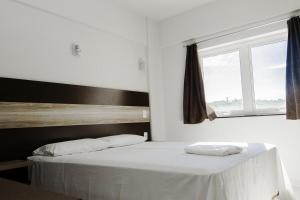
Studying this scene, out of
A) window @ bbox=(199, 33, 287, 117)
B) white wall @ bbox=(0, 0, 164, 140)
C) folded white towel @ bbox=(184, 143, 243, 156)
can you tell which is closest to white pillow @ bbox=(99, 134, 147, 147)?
white wall @ bbox=(0, 0, 164, 140)

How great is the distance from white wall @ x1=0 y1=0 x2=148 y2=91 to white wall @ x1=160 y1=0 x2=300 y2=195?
48 centimetres

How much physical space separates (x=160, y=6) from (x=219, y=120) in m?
1.92

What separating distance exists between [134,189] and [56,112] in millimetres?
1436

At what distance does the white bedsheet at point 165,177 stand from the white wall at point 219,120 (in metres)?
0.91

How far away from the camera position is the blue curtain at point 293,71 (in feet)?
9.62

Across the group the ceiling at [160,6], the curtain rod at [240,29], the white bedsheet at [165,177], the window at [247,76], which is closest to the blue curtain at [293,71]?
the curtain rod at [240,29]

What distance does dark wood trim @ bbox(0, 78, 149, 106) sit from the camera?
2330mm

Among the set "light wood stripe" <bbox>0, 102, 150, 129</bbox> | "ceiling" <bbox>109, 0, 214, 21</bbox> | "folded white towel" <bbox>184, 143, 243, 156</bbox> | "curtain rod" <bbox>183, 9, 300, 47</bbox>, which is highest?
"ceiling" <bbox>109, 0, 214, 21</bbox>

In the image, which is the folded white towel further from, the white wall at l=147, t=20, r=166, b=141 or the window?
the white wall at l=147, t=20, r=166, b=141

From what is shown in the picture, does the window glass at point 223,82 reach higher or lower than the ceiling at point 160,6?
lower

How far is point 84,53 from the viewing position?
3.13m

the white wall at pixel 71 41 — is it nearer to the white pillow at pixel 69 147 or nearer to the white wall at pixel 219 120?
the white wall at pixel 219 120

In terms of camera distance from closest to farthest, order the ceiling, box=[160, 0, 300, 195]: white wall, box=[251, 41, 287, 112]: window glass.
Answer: box=[160, 0, 300, 195]: white wall → box=[251, 41, 287, 112]: window glass → the ceiling

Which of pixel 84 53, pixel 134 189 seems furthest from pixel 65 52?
pixel 134 189
